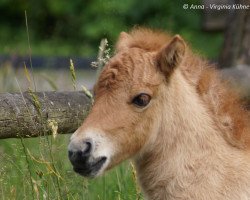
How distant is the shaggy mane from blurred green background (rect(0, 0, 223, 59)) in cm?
1213

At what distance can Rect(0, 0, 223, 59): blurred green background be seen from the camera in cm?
1964

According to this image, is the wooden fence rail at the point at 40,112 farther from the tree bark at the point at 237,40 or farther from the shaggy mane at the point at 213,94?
the tree bark at the point at 237,40

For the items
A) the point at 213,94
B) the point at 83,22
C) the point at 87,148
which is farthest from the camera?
the point at 83,22

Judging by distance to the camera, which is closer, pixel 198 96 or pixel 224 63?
pixel 198 96

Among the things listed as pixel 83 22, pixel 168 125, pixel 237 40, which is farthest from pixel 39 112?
pixel 83 22

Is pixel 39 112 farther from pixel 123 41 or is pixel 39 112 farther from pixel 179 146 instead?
pixel 179 146

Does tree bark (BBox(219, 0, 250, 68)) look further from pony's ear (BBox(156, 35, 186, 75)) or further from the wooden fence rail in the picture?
pony's ear (BBox(156, 35, 186, 75))

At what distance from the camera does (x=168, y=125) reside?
5863 millimetres

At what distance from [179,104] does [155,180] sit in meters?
0.50

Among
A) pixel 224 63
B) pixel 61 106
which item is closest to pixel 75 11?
pixel 224 63

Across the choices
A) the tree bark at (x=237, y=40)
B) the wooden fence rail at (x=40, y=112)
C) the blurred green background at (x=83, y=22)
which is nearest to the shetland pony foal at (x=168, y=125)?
the wooden fence rail at (x=40, y=112)

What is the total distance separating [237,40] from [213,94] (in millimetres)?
3790

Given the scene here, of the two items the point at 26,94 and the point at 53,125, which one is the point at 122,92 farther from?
the point at 26,94

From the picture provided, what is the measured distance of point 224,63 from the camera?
984 cm
